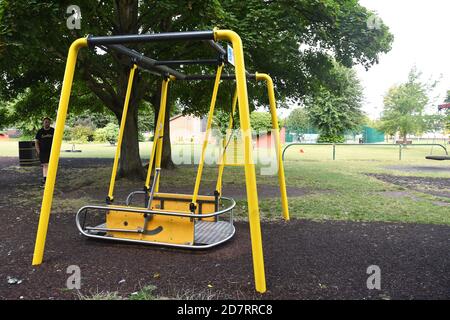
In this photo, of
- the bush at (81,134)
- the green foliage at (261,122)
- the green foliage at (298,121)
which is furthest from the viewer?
the green foliage at (298,121)

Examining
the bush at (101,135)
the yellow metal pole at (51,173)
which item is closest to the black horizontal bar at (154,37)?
the yellow metal pole at (51,173)

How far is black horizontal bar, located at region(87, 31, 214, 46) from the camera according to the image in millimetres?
3841

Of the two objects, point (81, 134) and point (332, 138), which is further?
point (81, 134)

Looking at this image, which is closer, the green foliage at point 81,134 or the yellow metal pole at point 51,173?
the yellow metal pole at point 51,173

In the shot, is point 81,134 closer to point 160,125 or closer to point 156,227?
point 160,125

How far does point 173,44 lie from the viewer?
412 inches

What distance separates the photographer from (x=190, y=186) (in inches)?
426

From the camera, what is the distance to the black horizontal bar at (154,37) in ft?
12.6

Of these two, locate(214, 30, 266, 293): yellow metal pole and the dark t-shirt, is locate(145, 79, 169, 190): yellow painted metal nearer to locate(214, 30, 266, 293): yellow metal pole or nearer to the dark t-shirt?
locate(214, 30, 266, 293): yellow metal pole

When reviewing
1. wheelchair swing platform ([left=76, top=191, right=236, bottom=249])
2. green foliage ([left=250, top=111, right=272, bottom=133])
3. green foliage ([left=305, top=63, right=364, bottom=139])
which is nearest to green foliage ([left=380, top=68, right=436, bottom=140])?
green foliage ([left=305, top=63, right=364, bottom=139])

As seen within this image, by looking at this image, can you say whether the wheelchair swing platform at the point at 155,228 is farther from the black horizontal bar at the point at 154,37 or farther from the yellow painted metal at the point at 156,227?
the black horizontal bar at the point at 154,37

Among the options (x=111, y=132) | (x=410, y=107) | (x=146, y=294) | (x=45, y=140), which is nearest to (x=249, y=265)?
(x=146, y=294)

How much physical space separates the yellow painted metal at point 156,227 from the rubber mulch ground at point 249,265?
15cm

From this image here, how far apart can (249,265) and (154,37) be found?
2732mm
